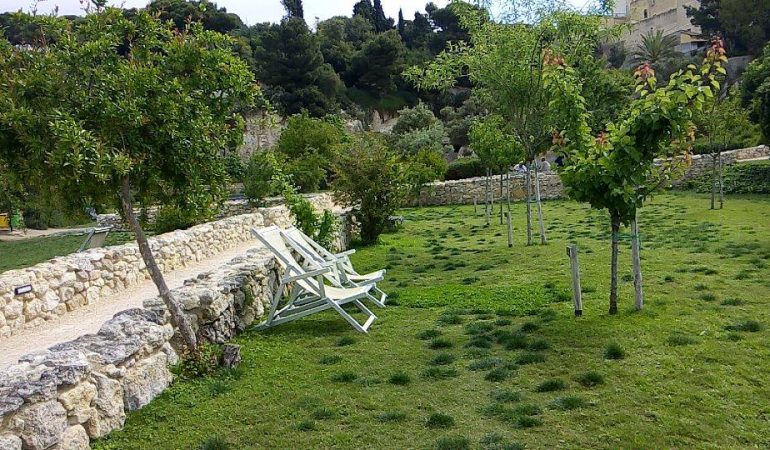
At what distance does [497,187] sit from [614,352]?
61.0ft

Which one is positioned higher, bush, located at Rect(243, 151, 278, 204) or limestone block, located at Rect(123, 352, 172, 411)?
bush, located at Rect(243, 151, 278, 204)

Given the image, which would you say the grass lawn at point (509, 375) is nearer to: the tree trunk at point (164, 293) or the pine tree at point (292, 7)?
the tree trunk at point (164, 293)

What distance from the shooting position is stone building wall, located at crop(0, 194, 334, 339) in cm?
643

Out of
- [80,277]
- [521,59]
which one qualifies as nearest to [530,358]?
[80,277]

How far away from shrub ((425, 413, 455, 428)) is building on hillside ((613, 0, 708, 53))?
57.4 meters

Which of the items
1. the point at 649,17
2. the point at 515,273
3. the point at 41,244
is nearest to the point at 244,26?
the point at 649,17

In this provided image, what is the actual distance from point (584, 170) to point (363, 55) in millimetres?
42917

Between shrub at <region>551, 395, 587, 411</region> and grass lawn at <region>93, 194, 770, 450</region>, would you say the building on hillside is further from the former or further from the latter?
shrub at <region>551, 395, 587, 411</region>

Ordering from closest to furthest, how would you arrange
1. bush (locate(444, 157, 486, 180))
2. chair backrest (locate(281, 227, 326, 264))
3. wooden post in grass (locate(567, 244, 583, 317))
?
wooden post in grass (locate(567, 244, 583, 317)), chair backrest (locate(281, 227, 326, 264)), bush (locate(444, 157, 486, 180))

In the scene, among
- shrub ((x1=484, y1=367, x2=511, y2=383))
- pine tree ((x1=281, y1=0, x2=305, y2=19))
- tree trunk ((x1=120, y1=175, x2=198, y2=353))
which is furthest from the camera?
pine tree ((x1=281, y1=0, x2=305, y2=19))

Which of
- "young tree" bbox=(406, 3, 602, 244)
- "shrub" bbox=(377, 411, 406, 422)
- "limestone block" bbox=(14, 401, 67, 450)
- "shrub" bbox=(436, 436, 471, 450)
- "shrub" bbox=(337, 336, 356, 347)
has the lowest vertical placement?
"shrub" bbox=(337, 336, 356, 347)

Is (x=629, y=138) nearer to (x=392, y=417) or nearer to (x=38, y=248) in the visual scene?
(x=392, y=417)

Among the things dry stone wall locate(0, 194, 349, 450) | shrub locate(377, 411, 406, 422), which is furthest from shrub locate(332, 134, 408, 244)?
shrub locate(377, 411, 406, 422)

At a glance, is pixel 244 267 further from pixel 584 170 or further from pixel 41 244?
pixel 41 244
